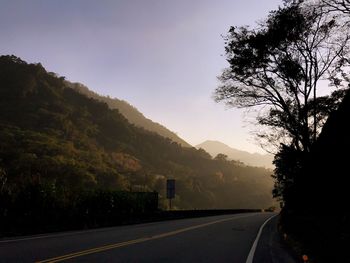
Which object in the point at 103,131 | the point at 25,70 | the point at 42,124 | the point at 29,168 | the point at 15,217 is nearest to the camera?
the point at 15,217

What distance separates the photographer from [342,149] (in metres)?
13.3

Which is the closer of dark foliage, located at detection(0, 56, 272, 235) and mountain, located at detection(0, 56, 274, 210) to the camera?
dark foliage, located at detection(0, 56, 272, 235)

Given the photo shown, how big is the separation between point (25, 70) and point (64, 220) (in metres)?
159

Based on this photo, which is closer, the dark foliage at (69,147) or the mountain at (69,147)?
the dark foliage at (69,147)

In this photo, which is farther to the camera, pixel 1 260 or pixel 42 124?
pixel 42 124

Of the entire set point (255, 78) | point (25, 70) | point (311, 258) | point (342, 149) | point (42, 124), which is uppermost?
point (25, 70)

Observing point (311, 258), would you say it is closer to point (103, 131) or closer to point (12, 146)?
point (12, 146)

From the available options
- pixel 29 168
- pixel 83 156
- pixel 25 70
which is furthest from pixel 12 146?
pixel 25 70

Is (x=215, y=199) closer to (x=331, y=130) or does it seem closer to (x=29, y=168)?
(x=29, y=168)

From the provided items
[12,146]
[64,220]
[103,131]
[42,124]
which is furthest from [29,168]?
[103,131]

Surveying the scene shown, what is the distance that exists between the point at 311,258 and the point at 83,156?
136m

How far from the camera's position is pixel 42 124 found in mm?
156750

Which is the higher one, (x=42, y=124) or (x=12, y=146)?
(x=42, y=124)

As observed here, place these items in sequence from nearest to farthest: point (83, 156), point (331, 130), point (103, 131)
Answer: point (331, 130) → point (83, 156) → point (103, 131)
